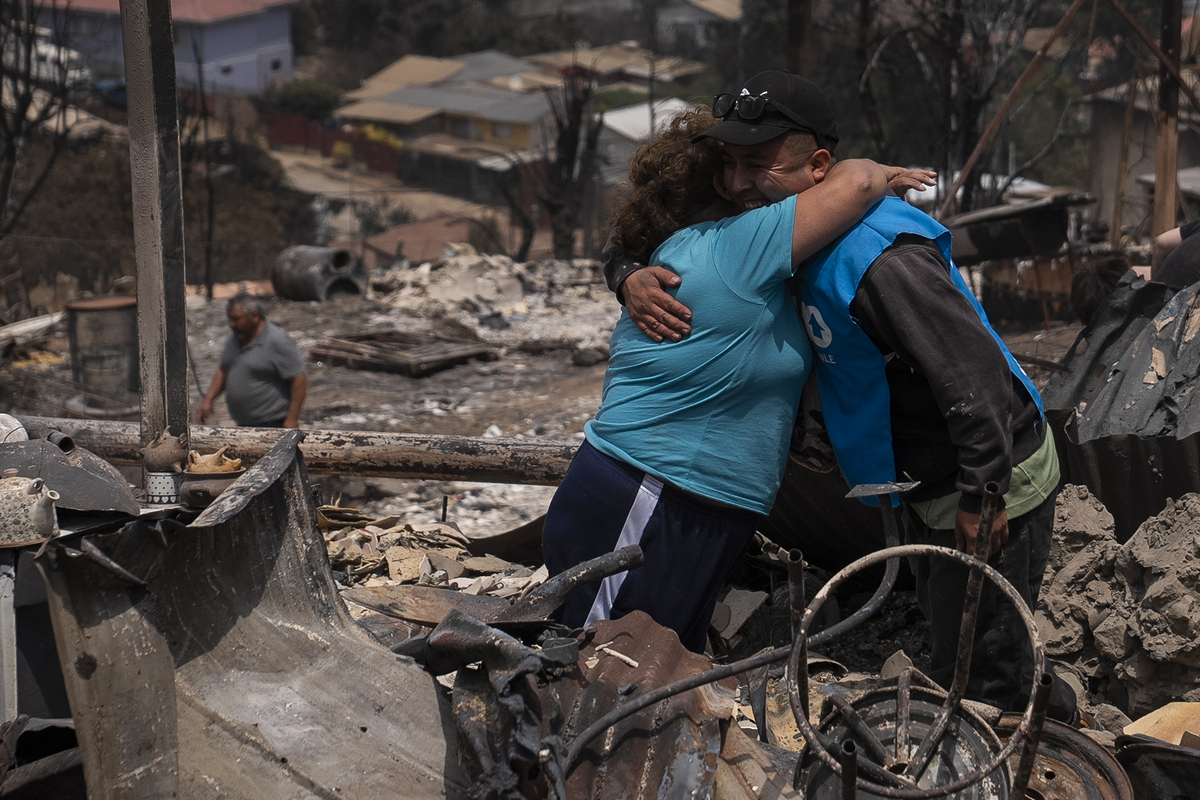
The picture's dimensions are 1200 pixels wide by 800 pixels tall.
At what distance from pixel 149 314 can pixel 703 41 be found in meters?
51.8

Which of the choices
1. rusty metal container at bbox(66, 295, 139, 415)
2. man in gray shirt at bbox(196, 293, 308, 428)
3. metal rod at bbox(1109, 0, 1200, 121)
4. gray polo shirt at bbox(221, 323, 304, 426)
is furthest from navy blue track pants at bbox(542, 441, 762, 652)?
rusty metal container at bbox(66, 295, 139, 415)

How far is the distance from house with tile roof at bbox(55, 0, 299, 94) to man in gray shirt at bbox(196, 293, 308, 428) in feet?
130

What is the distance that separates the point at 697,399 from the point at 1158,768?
3.84 ft

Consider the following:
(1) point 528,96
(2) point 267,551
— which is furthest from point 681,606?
(1) point 528,96

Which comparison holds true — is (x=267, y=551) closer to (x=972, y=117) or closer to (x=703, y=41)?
(x=972, y=117)

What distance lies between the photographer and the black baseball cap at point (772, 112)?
2.25 metres

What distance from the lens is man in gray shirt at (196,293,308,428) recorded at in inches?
293

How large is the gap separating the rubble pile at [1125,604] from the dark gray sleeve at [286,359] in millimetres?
5624

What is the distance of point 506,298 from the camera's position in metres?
18.0

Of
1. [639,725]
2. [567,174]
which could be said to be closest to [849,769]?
[639,725]

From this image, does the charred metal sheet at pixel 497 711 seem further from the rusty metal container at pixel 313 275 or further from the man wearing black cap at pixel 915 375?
the rusty metal container at pixel 313 275

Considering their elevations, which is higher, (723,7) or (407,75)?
(723,7)

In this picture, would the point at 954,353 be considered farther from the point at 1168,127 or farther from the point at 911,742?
the point at 1168,127

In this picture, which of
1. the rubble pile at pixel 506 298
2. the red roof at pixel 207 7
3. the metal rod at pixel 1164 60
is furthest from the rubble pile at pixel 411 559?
the red roof at pixel 207 7
